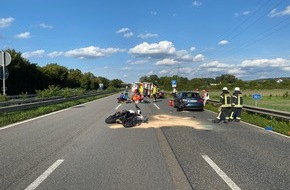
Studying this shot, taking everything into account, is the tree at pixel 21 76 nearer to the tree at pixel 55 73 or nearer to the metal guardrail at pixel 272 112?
the tree at pixel 55 73

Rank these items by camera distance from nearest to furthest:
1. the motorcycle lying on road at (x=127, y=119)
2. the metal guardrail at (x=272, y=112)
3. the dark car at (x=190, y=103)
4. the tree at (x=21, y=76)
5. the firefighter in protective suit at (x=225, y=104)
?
the motorcycle lying on road at (x=127, y=119) < the metal guardrail at (x=272, y=112) < the firefighter in protective suit at (x=225, y=104) < the dark car at (x=190, y=103) < the tree at (x=21, y=76)

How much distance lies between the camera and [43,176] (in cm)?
694

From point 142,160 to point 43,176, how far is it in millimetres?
2352

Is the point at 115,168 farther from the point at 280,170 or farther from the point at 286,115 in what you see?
the point at 286,115

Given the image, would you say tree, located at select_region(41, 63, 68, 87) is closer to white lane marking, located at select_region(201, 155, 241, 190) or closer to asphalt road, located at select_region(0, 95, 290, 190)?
asphalt road, located at select_region(0, 95, 290, 190)

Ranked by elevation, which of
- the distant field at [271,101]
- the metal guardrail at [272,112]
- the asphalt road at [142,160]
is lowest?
the distant field at [271,101]

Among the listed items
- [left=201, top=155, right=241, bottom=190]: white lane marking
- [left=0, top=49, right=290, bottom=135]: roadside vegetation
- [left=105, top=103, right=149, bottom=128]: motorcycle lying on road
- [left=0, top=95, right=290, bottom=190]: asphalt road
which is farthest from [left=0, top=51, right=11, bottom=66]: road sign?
[left=201, top=155, right=241, bottom=190]: white lane marking

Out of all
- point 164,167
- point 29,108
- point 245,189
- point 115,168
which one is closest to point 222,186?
point 245,189

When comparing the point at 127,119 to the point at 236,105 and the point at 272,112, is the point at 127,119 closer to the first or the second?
the point at 236,105

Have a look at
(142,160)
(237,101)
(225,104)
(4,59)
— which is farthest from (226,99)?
(4,59)

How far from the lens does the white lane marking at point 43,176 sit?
625 cm

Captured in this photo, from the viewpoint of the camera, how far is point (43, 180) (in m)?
6.64

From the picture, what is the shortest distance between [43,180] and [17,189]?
2.11 feet

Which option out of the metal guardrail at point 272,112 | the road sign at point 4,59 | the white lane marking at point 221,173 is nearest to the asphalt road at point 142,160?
the white lane marking at point 221,173
